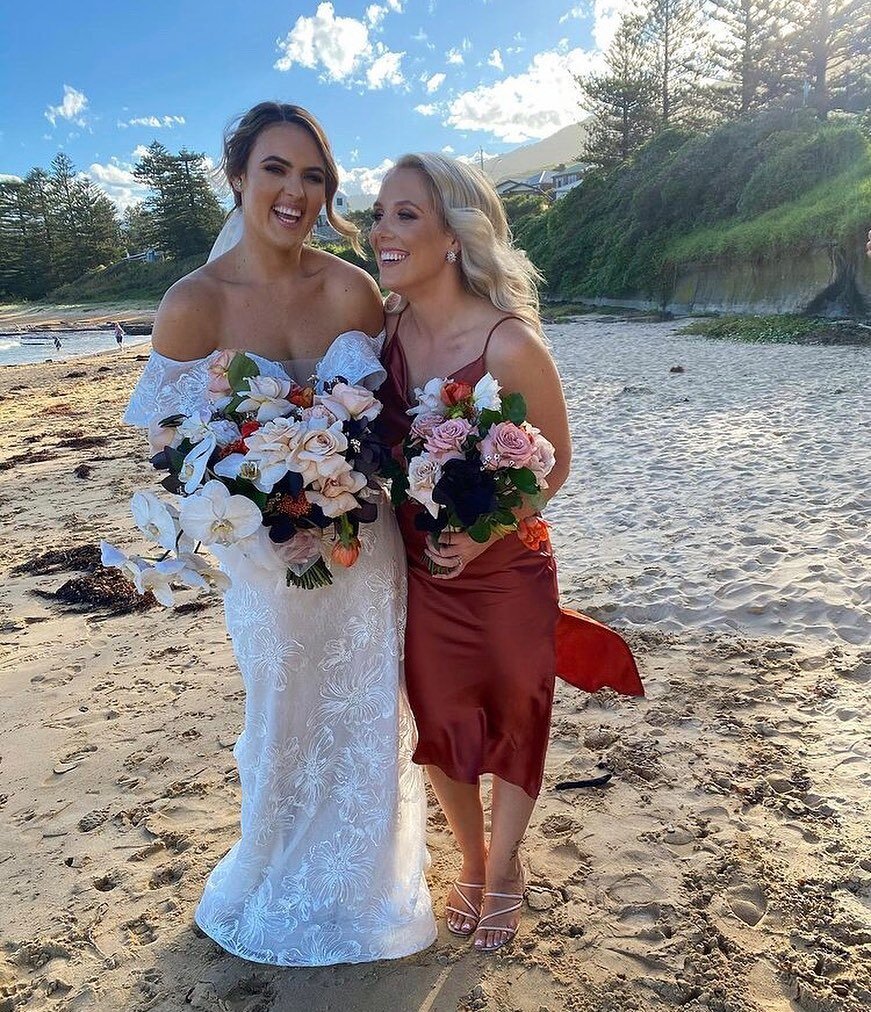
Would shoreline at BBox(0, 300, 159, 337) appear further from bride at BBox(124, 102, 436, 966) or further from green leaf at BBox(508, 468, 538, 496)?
green leaf at BBox(508, 468, 538, 496)

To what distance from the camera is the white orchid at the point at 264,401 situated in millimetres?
1994

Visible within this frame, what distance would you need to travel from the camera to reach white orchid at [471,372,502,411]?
6.81ft

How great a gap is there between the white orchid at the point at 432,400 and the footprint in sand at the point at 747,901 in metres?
2.00

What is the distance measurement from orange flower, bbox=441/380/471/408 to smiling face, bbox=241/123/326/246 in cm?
78

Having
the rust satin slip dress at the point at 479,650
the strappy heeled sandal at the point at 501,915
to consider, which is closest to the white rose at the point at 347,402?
the rust satin slip dress at the point at 479,650

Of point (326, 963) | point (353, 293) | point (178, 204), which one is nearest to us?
point (326, 963)

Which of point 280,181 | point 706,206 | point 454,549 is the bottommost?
point 454,549

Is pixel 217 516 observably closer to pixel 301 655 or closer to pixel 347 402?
pixel 347 402

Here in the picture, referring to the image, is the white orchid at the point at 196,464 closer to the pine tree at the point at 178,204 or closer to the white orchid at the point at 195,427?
the white orchid at the point at 195,427

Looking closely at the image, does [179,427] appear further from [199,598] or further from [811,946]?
[199,598]

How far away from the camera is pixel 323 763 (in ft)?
8.25

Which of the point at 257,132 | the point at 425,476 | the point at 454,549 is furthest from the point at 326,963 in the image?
the point at 257,132

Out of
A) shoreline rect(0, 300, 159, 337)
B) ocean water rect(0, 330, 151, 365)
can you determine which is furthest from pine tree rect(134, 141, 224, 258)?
ocean water rect(0, 330, 151, 365)

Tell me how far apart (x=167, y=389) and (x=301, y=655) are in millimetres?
937
